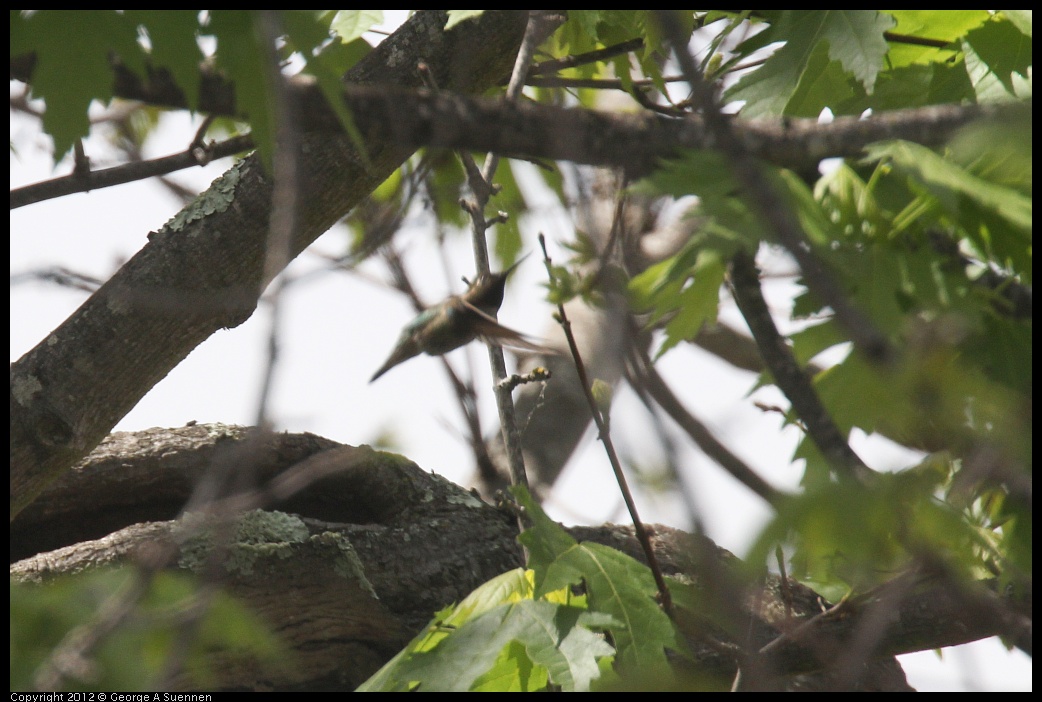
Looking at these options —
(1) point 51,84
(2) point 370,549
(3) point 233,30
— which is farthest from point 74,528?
(3) point 233,30

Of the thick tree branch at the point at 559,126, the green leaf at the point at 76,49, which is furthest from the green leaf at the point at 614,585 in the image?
the green leaf at the point at 76,49

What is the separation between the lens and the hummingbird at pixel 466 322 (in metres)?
1.66

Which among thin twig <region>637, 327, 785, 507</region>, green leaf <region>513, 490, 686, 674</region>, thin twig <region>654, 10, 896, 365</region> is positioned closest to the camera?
thin twig <region>654, 10, 896, 365</region>

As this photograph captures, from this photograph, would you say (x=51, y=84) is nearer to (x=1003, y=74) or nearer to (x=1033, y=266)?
(x=1033, y=266)

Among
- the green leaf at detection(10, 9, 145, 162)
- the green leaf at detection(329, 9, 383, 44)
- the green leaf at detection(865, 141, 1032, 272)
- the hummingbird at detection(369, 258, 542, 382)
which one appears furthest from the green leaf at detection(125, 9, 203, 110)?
the green leaf at detection(865, 141, 1032, 272)

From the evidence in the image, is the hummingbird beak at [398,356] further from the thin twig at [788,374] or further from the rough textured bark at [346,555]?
the thin twig at [788,374]

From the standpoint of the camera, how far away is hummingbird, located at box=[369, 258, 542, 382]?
1.66 m

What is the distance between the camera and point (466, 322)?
1.69 m

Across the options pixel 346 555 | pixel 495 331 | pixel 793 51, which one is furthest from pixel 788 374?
pixel 346 555

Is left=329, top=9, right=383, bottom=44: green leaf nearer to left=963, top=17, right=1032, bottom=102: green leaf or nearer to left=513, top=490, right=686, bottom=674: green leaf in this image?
left=513, top=490, right=686, bottom=674: green leaf

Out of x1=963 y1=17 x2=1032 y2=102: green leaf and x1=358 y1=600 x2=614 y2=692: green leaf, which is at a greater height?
x1=963 y1=17 x2=1032 y2=102: green leaf

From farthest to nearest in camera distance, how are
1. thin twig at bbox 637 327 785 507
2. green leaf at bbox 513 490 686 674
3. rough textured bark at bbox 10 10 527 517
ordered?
rough textured bark at bbox 10 10 527 517, green leaf at bbox 513 490 686 674, thin twig at bbox 637 327 785 507

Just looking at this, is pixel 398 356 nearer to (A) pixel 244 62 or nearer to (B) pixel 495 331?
(B) pixel 495 331

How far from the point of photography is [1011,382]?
116 cm
